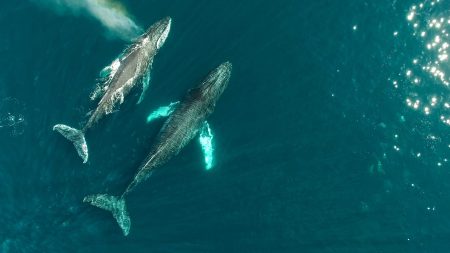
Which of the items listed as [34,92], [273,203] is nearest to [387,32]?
[273,203]

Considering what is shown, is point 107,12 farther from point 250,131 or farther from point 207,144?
point 250,131

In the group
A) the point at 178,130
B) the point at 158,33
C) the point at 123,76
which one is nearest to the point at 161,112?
the point at 178,130

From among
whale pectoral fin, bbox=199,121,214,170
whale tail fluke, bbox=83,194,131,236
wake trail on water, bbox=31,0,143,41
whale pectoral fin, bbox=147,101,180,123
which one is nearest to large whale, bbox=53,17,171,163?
wake trail on water, bbox=31,0,143,41

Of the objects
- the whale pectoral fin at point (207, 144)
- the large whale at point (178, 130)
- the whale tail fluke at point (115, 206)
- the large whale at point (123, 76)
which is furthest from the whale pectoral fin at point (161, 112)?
the whale tail fluke at point (115, 206)

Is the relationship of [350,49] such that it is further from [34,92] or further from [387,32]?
[34,92]

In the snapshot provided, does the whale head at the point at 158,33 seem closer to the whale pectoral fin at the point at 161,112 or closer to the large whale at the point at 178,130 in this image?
the large whale at the point at 178,130

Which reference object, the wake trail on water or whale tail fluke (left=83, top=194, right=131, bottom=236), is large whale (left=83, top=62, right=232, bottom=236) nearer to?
whale tail fluke (left=83, top=194, right=131, bottom=236)
